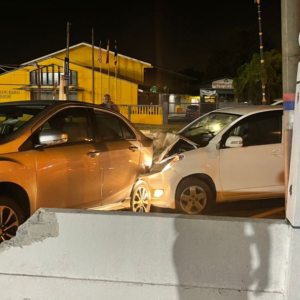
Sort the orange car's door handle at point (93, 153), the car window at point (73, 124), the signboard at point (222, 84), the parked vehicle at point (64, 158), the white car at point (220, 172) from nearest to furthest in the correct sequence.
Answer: the parked vehicle at point (64, 158) → the orange car's door handle at point (93, 153) → the car window at point (73, 124) → the white car at point (220, 172) → the signboard at point (222, 84)

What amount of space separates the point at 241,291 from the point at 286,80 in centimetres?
176

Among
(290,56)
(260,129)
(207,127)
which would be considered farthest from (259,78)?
(290,56)

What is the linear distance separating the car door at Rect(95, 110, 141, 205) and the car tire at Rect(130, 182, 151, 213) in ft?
0.41

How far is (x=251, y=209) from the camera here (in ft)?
25.2

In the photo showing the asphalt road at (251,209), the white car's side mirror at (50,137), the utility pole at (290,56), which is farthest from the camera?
the asphalt road at (251,209)

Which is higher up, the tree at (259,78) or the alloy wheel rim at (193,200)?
the tree at (259,78)

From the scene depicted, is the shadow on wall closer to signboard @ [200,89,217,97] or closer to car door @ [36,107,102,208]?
car door @ [36,107,102,208]

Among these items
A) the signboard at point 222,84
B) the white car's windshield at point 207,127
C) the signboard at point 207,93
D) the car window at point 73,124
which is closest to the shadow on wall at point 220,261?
the car window at point 73,124

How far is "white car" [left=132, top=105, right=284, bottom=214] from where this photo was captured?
6.73 meters

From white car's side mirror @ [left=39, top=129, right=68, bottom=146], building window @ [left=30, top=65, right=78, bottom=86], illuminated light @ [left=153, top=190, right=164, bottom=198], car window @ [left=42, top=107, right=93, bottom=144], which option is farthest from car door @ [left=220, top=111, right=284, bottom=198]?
building window @ [left=30, top=65, right=78, bottom=86]

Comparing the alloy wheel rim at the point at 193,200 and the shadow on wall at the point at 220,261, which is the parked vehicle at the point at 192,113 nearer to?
the alloy wheel rim at the point at 193,200

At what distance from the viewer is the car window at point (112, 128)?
636 centimetres

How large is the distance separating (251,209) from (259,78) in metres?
18.9

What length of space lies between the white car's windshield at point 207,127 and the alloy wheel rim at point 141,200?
118cm
